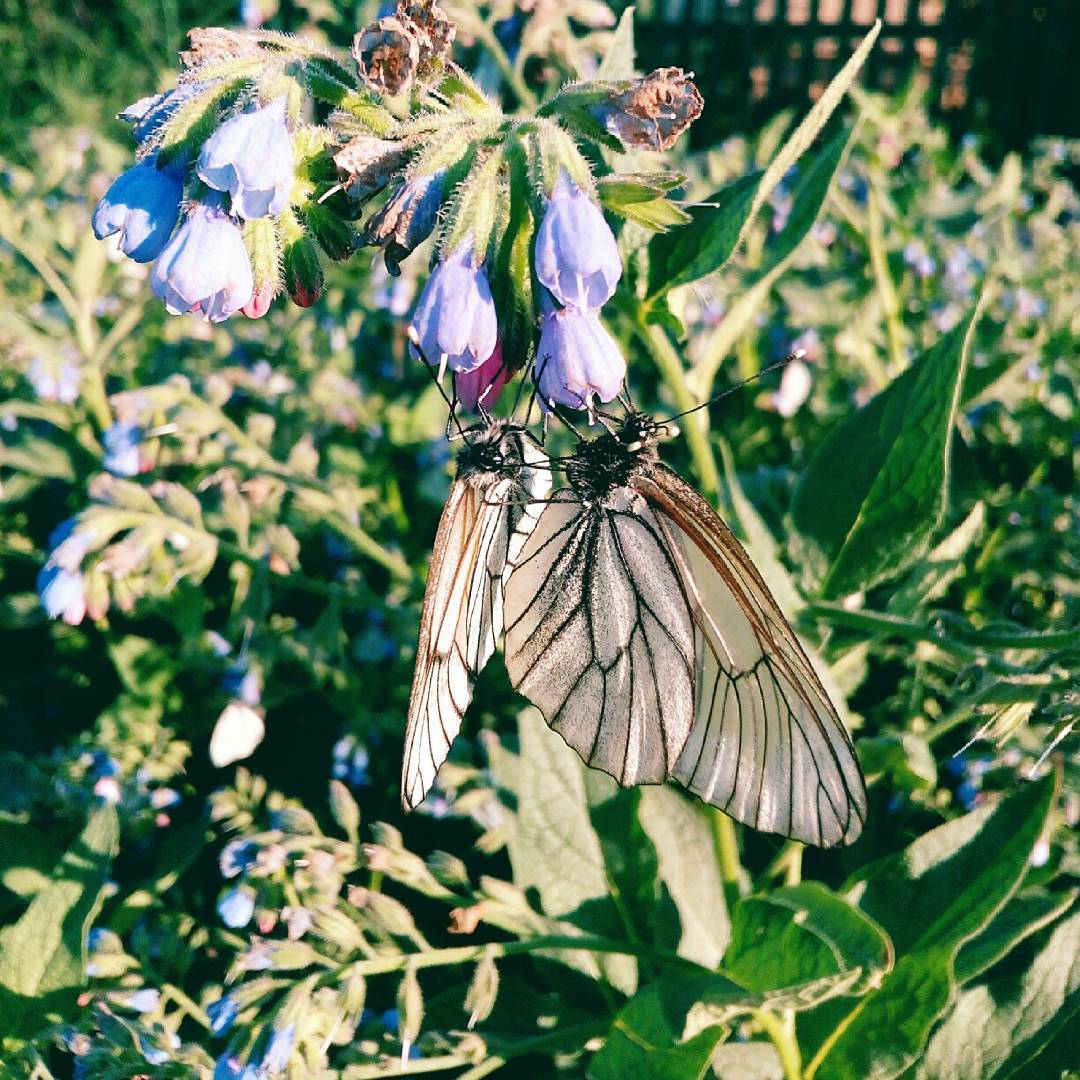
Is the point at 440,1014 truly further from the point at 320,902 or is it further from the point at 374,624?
the point at 374,624

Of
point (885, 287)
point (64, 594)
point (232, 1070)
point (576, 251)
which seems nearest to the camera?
point (576, 251)

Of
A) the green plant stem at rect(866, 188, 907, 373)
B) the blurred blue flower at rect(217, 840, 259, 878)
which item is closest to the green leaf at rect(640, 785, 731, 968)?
the blurred blue flower at rect(217, 840, 259, 878)

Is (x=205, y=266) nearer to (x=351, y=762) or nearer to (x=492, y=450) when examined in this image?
(x=492, y=450)

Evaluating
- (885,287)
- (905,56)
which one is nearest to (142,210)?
(885,287)

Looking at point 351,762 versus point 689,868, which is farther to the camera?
point 351,762

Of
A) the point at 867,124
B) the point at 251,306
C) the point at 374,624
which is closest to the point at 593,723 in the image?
the point at 251,306

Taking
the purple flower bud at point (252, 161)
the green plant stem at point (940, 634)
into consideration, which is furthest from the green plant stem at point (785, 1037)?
the purple flower bud at point (252, 161)

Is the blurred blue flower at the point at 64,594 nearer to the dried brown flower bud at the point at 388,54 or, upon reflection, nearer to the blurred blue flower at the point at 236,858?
the blurred blue flower at the point at 236,858
